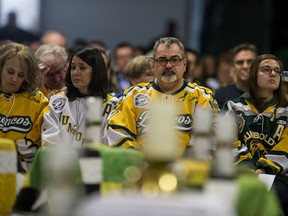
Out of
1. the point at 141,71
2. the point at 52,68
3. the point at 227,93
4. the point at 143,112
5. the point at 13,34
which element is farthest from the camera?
the point at 13,34

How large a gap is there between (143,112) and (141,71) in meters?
1.14

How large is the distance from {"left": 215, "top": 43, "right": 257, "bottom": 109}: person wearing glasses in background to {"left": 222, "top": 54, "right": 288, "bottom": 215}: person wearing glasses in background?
1.44m

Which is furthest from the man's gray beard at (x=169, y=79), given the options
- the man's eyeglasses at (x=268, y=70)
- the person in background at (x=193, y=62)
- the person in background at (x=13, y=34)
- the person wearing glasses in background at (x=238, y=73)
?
the person in background at (x=13, y=34)

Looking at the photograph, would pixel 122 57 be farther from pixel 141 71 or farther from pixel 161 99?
pixel 161 99

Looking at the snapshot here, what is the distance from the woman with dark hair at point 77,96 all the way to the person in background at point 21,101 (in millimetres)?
101

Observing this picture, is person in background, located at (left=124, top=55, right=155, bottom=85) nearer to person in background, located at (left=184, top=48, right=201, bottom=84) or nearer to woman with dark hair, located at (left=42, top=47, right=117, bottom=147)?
woman with dark hair, located at (left=42, top=47, right=117, bottom=147)

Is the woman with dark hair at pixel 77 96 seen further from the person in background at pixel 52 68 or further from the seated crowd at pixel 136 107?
the person in background at pixel 52 68

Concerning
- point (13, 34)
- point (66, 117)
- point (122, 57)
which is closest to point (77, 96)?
point (66, 117)

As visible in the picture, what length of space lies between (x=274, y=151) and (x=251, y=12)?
770 cm

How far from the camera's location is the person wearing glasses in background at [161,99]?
6520 mm

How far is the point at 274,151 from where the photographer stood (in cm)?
657

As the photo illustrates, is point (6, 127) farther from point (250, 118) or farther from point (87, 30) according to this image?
point (87, 30)

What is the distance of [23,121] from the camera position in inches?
260

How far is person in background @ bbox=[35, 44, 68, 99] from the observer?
7.50 metres
